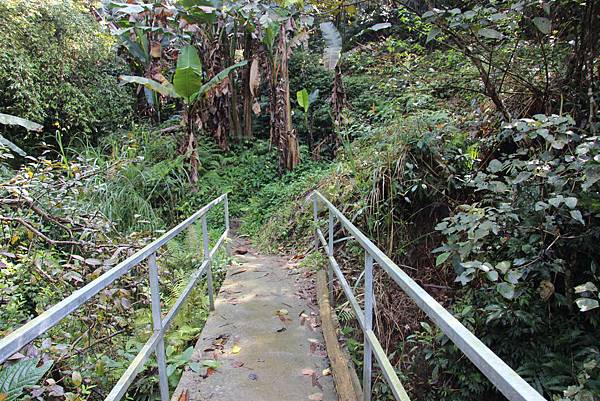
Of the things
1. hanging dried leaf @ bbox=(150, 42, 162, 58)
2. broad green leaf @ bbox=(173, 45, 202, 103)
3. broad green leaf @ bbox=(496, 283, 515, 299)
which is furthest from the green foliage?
broad green leaf @ bbox=(496, 283, 515, 299)

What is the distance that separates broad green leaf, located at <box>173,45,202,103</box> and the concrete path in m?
4.34

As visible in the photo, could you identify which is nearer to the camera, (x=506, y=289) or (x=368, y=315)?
(x=368, y=315)

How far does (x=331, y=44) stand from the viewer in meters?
6.64

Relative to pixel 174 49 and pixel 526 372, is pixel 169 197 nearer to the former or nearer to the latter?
pixel 174 49

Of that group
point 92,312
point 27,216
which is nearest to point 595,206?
point 92,312

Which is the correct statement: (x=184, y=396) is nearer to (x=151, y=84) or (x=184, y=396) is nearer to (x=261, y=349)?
(x=261, y=349)

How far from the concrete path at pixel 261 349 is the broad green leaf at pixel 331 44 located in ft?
12.4

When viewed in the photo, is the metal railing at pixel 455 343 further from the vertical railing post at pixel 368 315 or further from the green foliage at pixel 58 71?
the green foliage at pixel 58 71

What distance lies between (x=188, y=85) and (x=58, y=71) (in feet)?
12.6

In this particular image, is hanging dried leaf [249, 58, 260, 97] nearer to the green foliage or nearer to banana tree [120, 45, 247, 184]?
banana tree [120, 45, 247, 184]

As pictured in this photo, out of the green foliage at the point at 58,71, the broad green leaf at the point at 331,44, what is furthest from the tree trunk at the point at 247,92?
the broad green leaf at the point at 331,44

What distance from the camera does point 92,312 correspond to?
2.77 m

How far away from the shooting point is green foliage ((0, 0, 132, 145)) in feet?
26.0

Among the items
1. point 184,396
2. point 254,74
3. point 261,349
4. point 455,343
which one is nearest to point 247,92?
point 254,74
